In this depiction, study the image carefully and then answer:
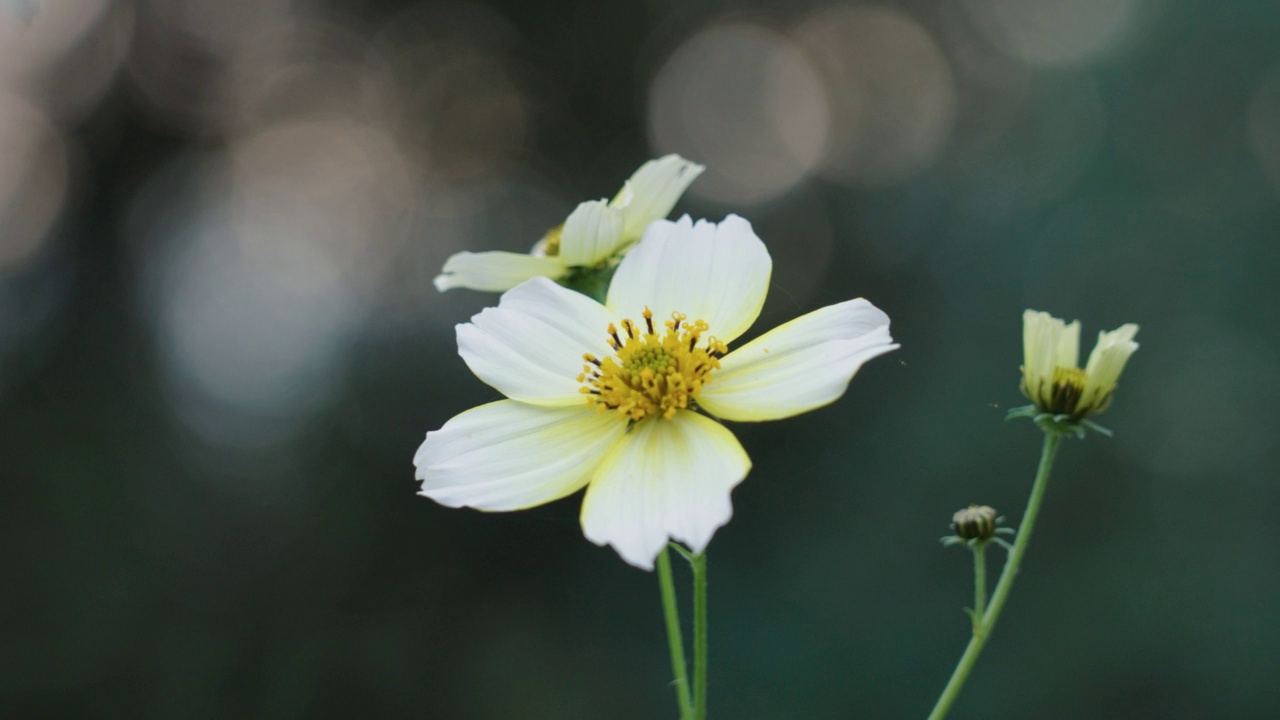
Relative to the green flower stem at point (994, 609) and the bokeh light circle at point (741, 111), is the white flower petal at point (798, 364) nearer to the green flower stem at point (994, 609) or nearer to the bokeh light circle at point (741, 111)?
the green flower stem at point (994, 609)

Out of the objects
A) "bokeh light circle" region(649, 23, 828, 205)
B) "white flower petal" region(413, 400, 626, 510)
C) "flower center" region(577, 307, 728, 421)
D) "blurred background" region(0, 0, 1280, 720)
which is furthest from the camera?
"bokeh light circle" region(649, 23, 828, 205)

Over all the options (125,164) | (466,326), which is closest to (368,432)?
(125,164)

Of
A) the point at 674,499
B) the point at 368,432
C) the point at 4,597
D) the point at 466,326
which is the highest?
the point at 368,432

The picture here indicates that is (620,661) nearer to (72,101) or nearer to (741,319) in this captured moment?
(741,319)

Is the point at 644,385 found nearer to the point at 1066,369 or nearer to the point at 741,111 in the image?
the point at 1066,369

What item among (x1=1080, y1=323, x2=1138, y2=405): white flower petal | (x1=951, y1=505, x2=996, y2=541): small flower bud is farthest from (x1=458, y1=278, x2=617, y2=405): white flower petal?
(x1=1080, y1=323, x2=1138, y2=405): white flower petal

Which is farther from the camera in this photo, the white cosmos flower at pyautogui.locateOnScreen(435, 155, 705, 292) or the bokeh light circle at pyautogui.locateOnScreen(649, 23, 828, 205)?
the bokeh light circle at pyautogui.locateOnScreen(649, 23, 828, 205)

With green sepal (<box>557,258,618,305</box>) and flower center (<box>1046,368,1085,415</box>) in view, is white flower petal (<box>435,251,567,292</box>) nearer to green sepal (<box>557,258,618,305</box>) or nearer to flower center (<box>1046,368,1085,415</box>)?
green sepal (<box>557,258,618,305</box>)
